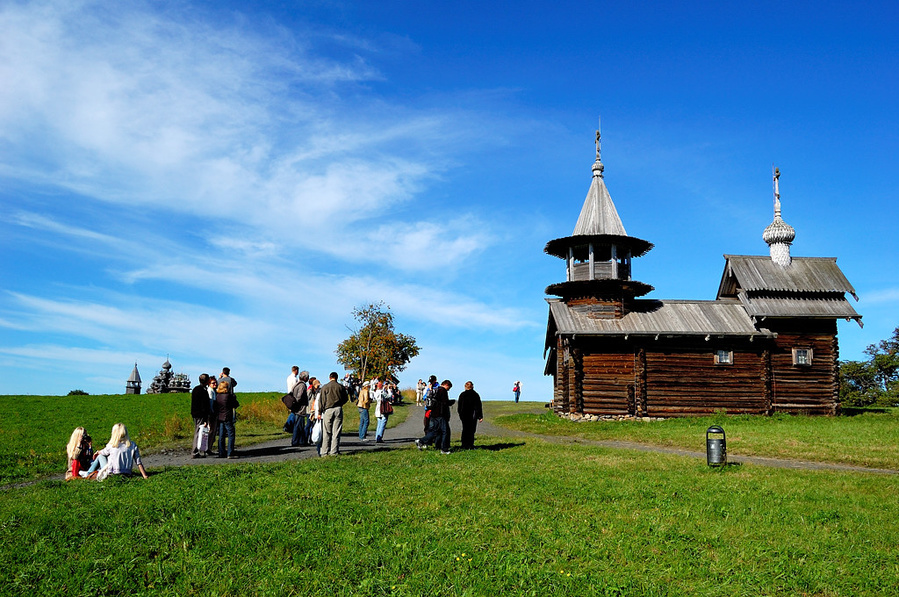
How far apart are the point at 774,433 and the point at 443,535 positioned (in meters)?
19.5

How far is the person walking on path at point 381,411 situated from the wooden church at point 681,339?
12534 mm

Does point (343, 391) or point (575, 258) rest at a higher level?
point (575, 258)

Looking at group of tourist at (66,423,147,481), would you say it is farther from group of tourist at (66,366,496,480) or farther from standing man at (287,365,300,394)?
standing man at (287,365,300,394)

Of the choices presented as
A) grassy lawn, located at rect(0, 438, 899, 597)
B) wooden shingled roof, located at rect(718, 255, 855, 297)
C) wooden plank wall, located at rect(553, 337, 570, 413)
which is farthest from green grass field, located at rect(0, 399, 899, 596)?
wooden shingled roof, located at rect(718, 255, 855, 297)

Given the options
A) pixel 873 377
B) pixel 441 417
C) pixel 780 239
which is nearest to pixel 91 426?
pixel 441 417

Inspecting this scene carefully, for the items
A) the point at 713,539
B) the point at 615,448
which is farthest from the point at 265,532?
Answer: the point at 615,448

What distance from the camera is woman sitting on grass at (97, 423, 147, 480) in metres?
12.9

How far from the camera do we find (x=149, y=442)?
21375mm

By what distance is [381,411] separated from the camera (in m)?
21.5

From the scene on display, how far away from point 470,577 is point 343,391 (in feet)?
33.5

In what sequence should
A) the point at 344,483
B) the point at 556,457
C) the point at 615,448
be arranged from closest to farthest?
1. the point at 344,483
2. the point at 556,457
3. the point at 615,448

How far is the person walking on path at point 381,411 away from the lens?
21.4m

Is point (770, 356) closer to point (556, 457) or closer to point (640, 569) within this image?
point (556, 457)

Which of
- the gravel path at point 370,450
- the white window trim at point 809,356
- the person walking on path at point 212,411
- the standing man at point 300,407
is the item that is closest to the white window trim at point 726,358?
the white window trim at point 809,356
